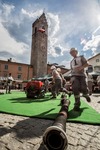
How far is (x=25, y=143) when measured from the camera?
212cm

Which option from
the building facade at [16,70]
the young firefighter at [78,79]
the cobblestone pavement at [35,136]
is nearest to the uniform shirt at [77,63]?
the young firefighter at [78,79]

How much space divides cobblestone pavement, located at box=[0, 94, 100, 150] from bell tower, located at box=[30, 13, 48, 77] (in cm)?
5542

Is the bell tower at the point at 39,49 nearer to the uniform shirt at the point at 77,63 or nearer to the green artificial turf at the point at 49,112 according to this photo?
the green artificial turf at the point at 49,112

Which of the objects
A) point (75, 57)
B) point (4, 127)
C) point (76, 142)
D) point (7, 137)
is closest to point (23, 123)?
point (4, 127)

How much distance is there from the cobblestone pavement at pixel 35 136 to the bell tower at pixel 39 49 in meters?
55.4

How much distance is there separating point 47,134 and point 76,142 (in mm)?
647

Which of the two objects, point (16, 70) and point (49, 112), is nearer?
point (49, 112)

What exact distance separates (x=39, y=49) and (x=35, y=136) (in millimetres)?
62085

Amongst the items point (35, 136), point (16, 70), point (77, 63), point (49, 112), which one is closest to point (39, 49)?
point (16, 70)

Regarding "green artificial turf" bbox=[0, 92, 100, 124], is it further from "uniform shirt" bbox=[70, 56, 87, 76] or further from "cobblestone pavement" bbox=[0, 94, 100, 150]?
"uniform shirt" bbox=[70, 56, 87, 76]

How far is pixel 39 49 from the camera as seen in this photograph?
63.2 metres

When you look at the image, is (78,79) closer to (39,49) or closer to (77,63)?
(77,63)

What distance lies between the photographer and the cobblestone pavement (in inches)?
80.2

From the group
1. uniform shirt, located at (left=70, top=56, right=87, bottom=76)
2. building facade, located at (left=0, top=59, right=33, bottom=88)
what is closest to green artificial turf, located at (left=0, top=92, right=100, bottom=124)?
uniform shirt, located at (left=70, top=56, right=87, bottom=76)
